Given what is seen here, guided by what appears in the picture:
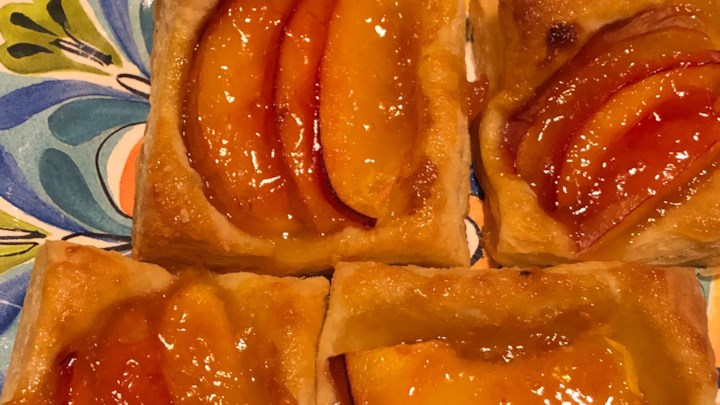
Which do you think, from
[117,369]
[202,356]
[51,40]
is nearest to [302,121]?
[202,356]

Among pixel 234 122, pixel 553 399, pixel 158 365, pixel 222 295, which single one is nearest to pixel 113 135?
pixel 234 122

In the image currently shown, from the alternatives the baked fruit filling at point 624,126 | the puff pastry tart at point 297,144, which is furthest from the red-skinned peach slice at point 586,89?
the puff pastry tart at point 297,144

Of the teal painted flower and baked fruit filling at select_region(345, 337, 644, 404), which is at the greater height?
the teal painted flower

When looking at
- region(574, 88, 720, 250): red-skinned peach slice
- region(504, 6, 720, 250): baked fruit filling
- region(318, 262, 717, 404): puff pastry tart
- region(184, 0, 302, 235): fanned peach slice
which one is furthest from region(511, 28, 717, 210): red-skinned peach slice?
region(184, 0, 302, 235): fanned peach slice

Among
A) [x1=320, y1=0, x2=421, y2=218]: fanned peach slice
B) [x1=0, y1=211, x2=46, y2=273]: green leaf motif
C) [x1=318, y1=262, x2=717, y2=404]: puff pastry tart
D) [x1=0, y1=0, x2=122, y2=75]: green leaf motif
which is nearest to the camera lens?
[x1=318, y1=262, x2=717, y2=404]: puff pastry tart

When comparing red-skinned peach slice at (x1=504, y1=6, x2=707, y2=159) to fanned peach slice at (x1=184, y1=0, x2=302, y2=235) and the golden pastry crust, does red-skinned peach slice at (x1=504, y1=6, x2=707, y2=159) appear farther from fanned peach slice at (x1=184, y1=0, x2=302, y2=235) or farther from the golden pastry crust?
the golden pastry crust

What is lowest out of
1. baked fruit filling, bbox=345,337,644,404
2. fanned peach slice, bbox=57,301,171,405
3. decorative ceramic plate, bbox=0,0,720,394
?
baked fruit filling, bbox=345,337,644,404
